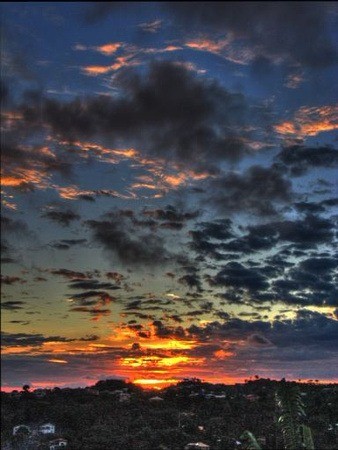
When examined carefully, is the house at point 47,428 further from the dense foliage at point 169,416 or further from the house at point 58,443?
the house at point 58,443

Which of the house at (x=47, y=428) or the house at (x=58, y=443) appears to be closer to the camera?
the house at (x=58, y=443)

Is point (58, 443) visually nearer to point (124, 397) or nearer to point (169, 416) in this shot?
point (169, 416)

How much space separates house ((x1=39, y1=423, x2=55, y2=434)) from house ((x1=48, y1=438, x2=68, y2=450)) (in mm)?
8372

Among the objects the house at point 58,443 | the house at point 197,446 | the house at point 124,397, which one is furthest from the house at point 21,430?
the house at point 197,446

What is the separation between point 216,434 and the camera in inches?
2645

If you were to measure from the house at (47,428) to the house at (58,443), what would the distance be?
8372 mm

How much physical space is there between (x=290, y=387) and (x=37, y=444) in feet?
164

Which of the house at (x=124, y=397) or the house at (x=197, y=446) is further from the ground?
the house at (x=124, y=397)

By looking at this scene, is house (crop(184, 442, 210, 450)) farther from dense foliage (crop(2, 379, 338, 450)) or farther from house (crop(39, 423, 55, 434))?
house (crop(39, 423, 55, 434))

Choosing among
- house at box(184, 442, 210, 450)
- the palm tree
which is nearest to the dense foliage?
house at box(184, 442, 210, 450)

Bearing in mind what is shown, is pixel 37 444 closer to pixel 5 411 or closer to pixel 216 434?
pixel 216 434

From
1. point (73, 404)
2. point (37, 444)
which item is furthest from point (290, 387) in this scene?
point (73, 404)

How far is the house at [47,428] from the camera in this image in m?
78.4

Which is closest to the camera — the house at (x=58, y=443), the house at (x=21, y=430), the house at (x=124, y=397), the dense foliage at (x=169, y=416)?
the dense foliage at (x=169, y=416)
